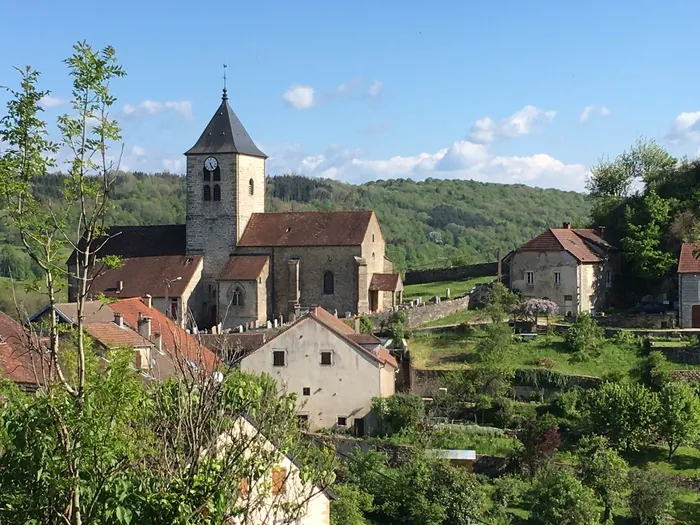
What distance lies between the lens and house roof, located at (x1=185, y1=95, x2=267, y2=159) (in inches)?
2179

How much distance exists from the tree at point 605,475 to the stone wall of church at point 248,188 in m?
29.9

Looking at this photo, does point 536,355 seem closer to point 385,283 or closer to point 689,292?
point 689,292

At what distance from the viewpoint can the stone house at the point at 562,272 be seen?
4862 cm

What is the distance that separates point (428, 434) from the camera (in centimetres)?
3344

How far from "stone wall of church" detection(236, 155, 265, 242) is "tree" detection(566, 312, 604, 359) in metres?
21.7

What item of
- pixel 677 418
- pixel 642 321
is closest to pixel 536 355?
pixel 642 321

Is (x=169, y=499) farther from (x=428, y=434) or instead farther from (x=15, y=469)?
(x=428, y=434)

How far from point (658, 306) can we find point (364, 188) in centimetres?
14177

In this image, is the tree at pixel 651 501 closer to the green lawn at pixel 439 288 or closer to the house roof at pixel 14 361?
the house roof at pixel 14 361

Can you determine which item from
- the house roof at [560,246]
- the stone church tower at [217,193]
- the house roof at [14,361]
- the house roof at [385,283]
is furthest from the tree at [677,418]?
the stone church tower at [217,193]

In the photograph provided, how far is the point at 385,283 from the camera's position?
5319 centimetres

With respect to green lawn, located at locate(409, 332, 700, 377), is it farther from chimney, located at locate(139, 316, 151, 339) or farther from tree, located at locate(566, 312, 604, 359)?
chimney, located at locate(139, 316, 151, 339)

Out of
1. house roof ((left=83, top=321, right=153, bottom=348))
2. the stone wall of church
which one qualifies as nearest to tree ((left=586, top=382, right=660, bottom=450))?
house roof ((left=83, top=321, right=153, bottom=348))

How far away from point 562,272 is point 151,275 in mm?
22892
